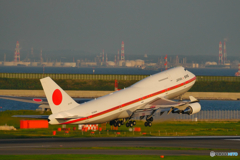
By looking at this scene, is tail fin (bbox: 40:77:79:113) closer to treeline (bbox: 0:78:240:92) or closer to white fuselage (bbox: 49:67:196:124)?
white fuselage (bbox: 49:67:196:124)

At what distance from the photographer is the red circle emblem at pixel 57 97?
161 feet

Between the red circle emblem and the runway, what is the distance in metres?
4.92

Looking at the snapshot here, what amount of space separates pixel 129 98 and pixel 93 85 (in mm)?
95815

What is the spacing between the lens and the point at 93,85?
15238 cm

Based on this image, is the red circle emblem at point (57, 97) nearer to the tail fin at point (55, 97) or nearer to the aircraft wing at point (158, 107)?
the tail fin at point (55, 97)

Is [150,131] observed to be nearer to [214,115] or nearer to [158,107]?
[158,107]

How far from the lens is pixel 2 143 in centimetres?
4984

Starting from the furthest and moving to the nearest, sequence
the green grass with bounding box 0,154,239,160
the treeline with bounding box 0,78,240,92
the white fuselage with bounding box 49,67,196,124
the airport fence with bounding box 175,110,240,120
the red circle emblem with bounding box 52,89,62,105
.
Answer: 1. the treeline with bounding box 0,78,240,92
2. the airport fence with bounding box 175,110,240,120
3. the white fuselage with bounding box 49,67,196,124
4. the red circle emblem with bounding box 52,89,62,105
5. the green grass with bounding box 0,154,239,160

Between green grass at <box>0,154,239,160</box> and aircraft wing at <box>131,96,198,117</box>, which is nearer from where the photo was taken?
green grass at <box>0,154,239,160</box>

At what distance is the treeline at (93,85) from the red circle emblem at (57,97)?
9854 centimetres

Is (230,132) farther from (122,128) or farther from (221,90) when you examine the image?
(221,90)

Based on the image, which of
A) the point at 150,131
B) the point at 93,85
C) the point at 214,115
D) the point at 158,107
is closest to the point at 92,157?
the point at 158,107

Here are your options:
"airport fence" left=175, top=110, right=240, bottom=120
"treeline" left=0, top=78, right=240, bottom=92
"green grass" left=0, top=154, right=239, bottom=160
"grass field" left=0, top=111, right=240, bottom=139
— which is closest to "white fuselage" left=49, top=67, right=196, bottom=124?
"grass field" left=0, top=111, right=240, bottom=139

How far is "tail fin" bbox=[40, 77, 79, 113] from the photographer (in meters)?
48.0
